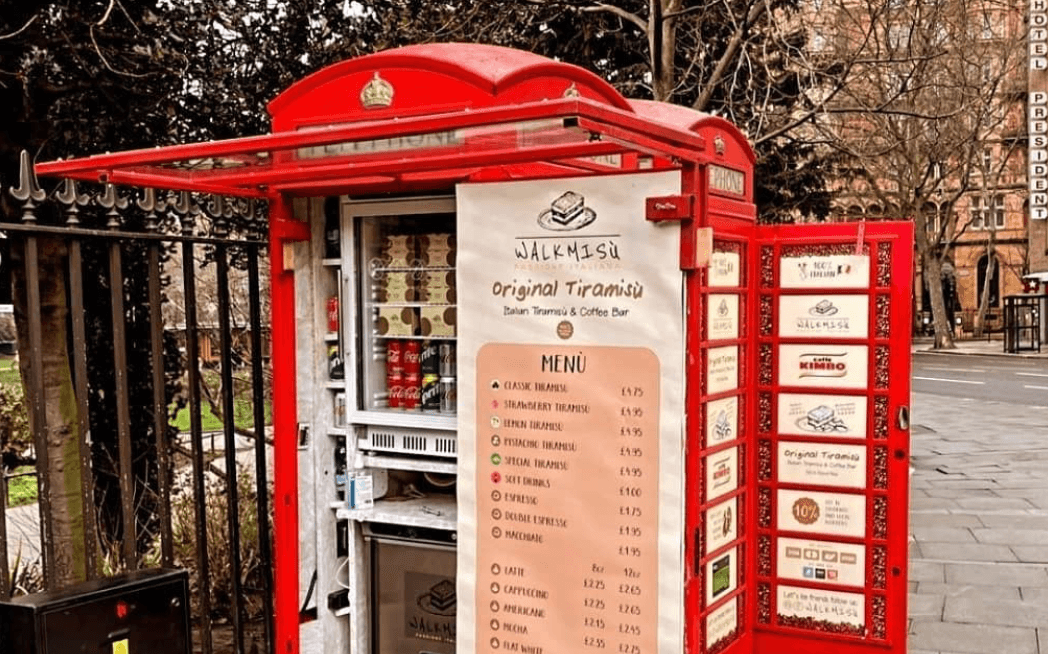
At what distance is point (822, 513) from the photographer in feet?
15.4

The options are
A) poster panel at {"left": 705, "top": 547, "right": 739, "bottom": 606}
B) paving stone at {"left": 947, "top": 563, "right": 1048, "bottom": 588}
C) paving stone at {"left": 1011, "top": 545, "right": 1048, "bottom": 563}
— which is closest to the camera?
poster panel at {"left": 705, "top": 547, "right": 739, "bottom": 606}

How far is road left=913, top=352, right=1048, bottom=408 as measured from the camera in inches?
758

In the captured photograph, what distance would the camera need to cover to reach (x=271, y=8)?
27.2 feet

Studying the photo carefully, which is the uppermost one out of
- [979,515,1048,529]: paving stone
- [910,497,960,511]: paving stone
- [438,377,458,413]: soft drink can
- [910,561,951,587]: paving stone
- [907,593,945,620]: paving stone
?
[438,377,458,413]: soft drink can

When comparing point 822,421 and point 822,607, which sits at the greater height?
point 822,421

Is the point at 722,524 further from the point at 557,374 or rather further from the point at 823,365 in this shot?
the point at 557,374

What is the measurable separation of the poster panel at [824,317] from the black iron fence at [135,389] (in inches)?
105

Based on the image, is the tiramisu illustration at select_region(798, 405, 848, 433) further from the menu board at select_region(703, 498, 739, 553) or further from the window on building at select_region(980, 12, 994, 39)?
the window on building at select_region(980, 12, 994, 39)

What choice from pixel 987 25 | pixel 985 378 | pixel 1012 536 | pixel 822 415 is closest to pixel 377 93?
pixel 822 415

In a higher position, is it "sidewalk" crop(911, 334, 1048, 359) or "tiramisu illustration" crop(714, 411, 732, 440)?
"tiramisu illustration" crop(714, 411, 732, 440)

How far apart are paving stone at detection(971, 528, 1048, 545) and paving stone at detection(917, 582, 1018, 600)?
137 cm

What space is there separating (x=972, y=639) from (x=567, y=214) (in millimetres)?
3827

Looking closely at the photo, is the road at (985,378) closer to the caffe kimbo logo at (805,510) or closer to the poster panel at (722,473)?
the caffe kimbo logo at (805,510)

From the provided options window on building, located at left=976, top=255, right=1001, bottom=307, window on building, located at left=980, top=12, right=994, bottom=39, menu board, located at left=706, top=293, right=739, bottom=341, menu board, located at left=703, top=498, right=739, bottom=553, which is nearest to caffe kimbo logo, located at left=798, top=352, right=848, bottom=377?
menu board, located at left=706, top=293, right=739, bottom=341
